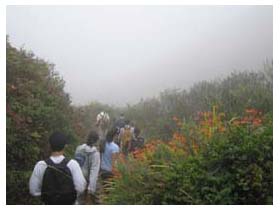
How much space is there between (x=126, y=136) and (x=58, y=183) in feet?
3.93

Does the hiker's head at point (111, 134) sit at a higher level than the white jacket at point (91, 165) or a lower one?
higher

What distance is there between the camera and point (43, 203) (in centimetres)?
457

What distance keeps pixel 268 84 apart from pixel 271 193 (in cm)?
107

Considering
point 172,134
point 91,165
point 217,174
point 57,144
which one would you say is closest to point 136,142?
point 172,134

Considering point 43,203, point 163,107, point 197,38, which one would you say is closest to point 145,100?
point 163,107

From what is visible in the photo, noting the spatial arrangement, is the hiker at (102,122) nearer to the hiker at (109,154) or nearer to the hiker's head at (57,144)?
the hiker at (109,154)

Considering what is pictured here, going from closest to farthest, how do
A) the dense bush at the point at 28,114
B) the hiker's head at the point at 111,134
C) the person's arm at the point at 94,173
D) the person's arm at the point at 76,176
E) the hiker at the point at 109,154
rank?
the person's arm at the point at 76,176, the person's arm at the point at 94,173, the dense bush at the point at 28,114, the hiker at the point at 109,154, the hiker's head at the point at 111,134

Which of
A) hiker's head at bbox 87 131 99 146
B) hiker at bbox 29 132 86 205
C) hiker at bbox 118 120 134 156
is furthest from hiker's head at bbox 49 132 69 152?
hiker at bbox 118 120 134 156

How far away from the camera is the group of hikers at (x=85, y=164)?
14.1ft

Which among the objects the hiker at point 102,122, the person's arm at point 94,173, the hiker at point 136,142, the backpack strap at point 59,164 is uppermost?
the hiker at point 102,122

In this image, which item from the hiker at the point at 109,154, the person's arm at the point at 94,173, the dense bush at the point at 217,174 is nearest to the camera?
the dense bush at the point at 217,174

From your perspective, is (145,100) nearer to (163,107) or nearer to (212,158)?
(163,107)

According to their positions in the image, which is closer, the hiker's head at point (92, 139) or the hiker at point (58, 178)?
the hiker at point (58, 178)

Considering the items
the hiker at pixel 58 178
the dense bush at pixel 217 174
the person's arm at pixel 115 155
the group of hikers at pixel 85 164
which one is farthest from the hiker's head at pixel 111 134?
the hiker at pixel 58 178
